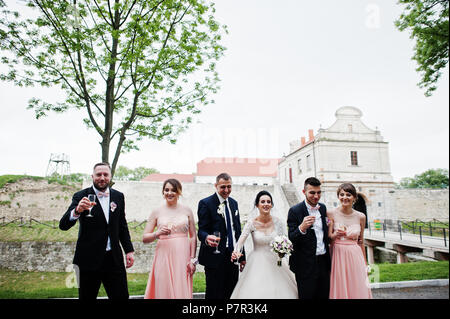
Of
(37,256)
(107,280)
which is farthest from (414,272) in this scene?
(37,256)

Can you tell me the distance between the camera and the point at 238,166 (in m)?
48.8

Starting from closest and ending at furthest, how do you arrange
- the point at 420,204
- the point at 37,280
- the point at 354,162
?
1. the point at 37,280
2. the point at 354,162
3. the point at 420,204

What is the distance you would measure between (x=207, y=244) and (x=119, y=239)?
1340 mm

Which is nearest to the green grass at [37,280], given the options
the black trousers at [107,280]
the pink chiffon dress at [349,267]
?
the black trousers at [107,280]

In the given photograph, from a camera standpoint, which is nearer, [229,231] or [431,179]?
[229,231]

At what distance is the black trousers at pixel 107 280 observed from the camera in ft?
11.6

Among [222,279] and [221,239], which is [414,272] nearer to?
[222,279]

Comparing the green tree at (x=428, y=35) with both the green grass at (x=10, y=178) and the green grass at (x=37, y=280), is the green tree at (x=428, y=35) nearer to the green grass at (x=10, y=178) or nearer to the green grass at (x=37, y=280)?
the green grass at (x=37, y=280)

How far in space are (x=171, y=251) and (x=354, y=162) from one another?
25.9 metres

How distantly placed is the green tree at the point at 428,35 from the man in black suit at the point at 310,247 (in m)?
7.52

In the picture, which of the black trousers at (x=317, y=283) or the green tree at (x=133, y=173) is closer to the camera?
the black trousers at (x=317, y=283)

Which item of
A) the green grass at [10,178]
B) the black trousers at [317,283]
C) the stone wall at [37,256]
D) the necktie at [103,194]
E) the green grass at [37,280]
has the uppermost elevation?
the green grass at [10,178]
